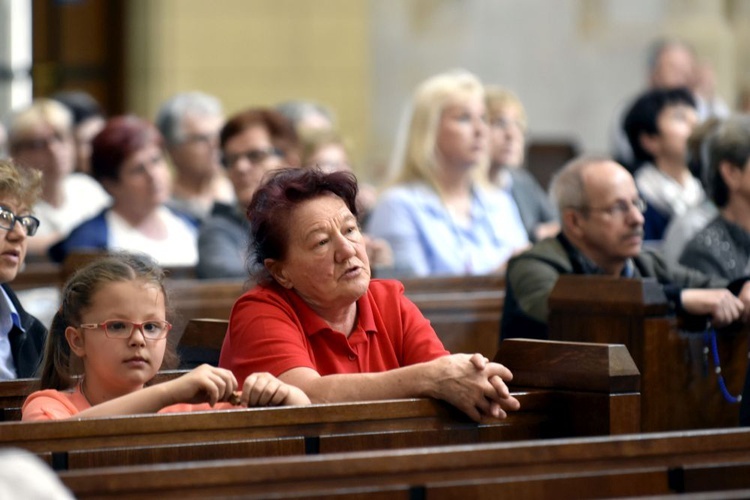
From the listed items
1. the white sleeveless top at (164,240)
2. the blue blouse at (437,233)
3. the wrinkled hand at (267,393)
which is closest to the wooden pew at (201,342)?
the wrinkled hand at (267,393)

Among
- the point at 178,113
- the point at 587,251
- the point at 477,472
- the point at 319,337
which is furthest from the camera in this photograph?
the point at 178,113

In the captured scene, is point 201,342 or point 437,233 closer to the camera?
point 201,342

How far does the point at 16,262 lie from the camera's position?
139 inches

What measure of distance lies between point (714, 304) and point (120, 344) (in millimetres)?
1927

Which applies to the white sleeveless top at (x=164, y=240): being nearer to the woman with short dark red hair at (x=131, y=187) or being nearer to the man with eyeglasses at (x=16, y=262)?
the woman with short dark red hair at (x=131, y=187)

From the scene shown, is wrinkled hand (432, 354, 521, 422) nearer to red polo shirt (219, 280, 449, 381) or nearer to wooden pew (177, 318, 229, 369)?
red polo shirt (219, 280, 449, 381)

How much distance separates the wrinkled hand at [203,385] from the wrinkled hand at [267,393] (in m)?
0.04

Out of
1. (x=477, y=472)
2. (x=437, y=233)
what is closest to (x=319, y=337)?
(x=477, y=472)

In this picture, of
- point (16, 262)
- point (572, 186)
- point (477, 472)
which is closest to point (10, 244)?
point (16, 262)

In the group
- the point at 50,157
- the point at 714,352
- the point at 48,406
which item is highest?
the point at 50,157

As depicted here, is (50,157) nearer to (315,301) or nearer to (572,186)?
(572,186)

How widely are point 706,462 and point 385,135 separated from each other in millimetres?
8204

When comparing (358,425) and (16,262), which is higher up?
(16,262)

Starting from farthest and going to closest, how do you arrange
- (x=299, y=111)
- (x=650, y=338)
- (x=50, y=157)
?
(x=299, y=111) → (x=50, y=157) → (x=650, y=338)
